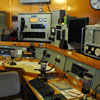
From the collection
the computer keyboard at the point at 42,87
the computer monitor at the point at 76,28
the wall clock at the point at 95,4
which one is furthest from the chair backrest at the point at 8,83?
the wall clock at the point at 95,4

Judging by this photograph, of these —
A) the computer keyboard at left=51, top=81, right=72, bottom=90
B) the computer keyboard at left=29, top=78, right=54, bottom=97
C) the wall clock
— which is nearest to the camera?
the computer keyboard at left=29, top=78, right=54, bottom=97

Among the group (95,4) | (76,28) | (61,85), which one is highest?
(95,4)

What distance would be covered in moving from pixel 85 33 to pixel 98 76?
0.46 m

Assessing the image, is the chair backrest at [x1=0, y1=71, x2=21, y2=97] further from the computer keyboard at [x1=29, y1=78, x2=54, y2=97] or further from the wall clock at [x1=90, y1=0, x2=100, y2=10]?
the wall clock at [x1=90, y1=0, x2=100, y2=10]

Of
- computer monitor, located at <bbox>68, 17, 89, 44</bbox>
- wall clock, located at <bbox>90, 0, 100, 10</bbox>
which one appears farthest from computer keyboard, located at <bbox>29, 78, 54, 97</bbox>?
wall clock, located at <bbox>90, 0, 100, 10</bbox>

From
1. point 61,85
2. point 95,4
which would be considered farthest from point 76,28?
point 95,4

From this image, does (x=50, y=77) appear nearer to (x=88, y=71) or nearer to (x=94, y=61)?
(x=88, y=71)

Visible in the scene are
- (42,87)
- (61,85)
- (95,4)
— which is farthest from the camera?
(95,4)

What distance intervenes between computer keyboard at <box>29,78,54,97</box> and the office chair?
194mm

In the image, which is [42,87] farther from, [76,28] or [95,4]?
[95,4]

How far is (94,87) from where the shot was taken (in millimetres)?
1531

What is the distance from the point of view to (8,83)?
Answer: 6.07 feet

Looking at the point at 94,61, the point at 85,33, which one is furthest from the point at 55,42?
the point at 94,61

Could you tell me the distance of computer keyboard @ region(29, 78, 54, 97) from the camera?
159 cm
